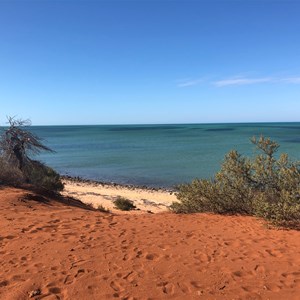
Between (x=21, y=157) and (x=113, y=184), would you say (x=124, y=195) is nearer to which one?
(x=113, y=184)

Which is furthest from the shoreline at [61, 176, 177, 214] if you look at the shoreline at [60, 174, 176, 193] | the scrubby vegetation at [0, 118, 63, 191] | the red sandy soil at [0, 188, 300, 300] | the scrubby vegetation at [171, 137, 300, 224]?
the red sandy soil at [0, 188, 300, 300]

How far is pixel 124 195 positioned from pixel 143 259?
15.0 meters

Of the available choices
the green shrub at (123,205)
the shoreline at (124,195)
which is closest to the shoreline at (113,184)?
the shoreline at (124,195)

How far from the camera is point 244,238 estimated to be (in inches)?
292

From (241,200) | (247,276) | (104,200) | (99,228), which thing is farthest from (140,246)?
(104,200)

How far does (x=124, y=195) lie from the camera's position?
20.8 meters

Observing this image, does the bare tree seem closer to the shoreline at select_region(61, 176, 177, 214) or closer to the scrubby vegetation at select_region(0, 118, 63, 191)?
the scrubby vegetation at select_region(0, 118, 63, 191)

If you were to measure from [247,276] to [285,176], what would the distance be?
16.2ft

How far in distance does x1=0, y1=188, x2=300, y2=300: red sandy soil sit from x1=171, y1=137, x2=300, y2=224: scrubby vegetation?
1196 mm

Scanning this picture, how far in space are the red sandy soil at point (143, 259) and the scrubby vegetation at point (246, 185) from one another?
1.20 metres

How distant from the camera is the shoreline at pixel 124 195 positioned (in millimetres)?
17388

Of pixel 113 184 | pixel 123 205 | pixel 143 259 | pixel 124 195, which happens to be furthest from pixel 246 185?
pixel 113 184

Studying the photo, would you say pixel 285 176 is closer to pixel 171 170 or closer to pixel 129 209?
pixel 129 209

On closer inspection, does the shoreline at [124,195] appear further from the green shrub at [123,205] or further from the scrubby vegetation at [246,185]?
the scrubby vegetation at [246,185]
